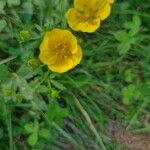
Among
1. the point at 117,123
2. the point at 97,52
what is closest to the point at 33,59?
the point at 97,52

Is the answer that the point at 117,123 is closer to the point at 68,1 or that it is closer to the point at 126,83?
the point at 126,83

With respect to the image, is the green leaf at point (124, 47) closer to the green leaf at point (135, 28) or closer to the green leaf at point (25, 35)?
the green leaf at point (135, 28)

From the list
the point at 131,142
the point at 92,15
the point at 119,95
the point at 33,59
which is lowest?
the point at 131,142

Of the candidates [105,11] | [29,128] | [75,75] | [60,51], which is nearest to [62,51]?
[60,51]

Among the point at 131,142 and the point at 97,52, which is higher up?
the point at 97,52

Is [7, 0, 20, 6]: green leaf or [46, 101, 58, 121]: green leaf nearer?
[46, 101, 58, 121]: green leaf

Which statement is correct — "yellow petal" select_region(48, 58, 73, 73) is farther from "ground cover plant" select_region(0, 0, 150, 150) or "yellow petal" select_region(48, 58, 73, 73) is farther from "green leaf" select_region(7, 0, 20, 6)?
"green leaf" select_region(7, 0, 20, 6)

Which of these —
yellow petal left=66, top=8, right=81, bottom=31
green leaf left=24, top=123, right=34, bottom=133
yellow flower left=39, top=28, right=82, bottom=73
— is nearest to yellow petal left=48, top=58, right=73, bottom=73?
yellow flower left=39, top=28, right=82, bottom=73

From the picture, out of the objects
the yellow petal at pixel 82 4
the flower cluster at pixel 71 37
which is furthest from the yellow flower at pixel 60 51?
the yellow petal at pixel 82 4
